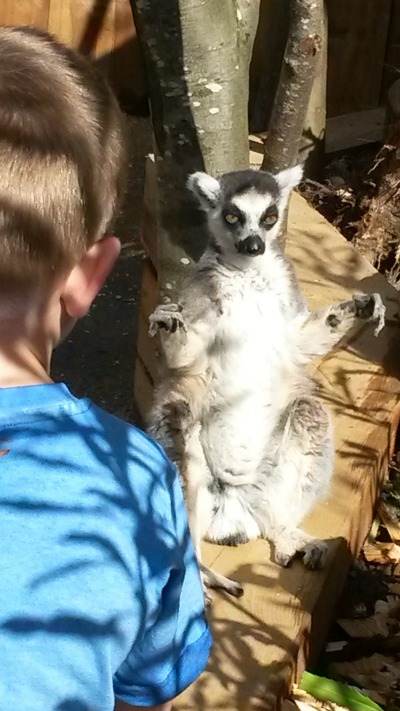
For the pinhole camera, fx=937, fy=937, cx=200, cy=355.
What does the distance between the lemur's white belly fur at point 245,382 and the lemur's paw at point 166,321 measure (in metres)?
A: 0.21

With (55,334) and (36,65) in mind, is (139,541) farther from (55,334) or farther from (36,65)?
(36,65)

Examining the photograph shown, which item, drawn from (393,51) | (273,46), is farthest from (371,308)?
(393,51)

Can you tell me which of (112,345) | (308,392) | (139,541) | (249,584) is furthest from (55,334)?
(112,345)

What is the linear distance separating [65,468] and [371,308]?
1.96 metres

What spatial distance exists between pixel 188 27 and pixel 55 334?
1.73 m

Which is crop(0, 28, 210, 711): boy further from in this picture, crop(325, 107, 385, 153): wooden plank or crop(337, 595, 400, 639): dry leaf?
crop(325, 107, 385, 153): wooden plank

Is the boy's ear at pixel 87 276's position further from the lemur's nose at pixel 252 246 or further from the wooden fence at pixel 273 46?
the wooden fence at pixel 273 46

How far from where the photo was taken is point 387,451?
138 inches

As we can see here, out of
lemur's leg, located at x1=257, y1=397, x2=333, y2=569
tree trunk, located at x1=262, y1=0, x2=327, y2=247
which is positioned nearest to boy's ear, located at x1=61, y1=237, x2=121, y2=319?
lemur's leg, located at x1=257, y1=397, x2=333, y2=569

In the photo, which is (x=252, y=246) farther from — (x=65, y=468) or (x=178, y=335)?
(x=65, y=468)

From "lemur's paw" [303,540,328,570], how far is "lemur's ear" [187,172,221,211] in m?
1.12

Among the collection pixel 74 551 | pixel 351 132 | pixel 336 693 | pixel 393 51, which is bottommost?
pixel 351 132

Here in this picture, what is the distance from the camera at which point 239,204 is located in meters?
2.93

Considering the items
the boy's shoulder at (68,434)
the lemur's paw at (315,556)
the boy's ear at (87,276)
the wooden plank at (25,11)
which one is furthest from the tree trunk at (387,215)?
the boy's shoulder at (68,434)
